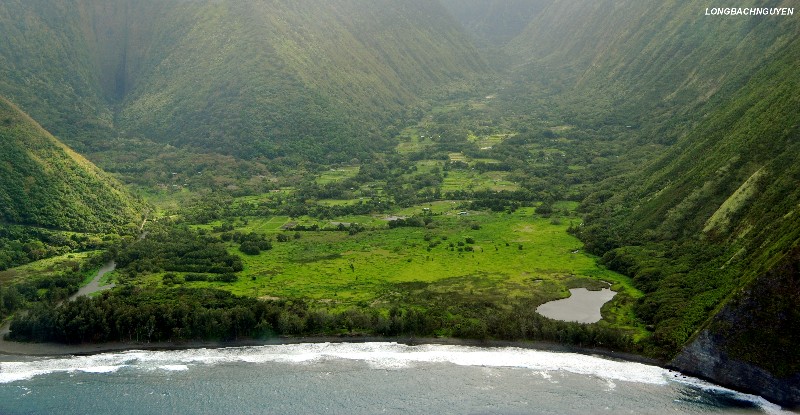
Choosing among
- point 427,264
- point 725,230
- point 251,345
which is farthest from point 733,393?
point 251,345

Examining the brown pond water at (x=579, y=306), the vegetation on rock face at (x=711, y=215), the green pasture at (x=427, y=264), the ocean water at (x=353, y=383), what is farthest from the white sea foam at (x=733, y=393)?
the green pasture at (x=427, y=264)

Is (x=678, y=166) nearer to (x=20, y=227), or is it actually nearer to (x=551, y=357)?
(x=551, y=357)

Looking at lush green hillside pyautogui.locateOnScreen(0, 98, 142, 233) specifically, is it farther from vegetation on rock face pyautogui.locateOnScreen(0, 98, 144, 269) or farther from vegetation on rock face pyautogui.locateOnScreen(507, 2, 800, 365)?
vegetation on rock face pyautogui.locateOnScreen(507, 2, 800, 365)

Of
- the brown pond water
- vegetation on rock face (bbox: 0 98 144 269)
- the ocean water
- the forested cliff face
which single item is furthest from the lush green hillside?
the forested cliff face

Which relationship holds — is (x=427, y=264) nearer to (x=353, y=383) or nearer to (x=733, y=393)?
(x=353, y=383)

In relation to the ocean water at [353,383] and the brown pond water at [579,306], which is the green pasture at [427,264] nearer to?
the brown pond water at [579,306]

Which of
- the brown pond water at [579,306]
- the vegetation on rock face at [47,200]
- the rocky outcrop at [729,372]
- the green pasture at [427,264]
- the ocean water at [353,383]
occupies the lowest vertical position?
the ocean water at [353,383]
